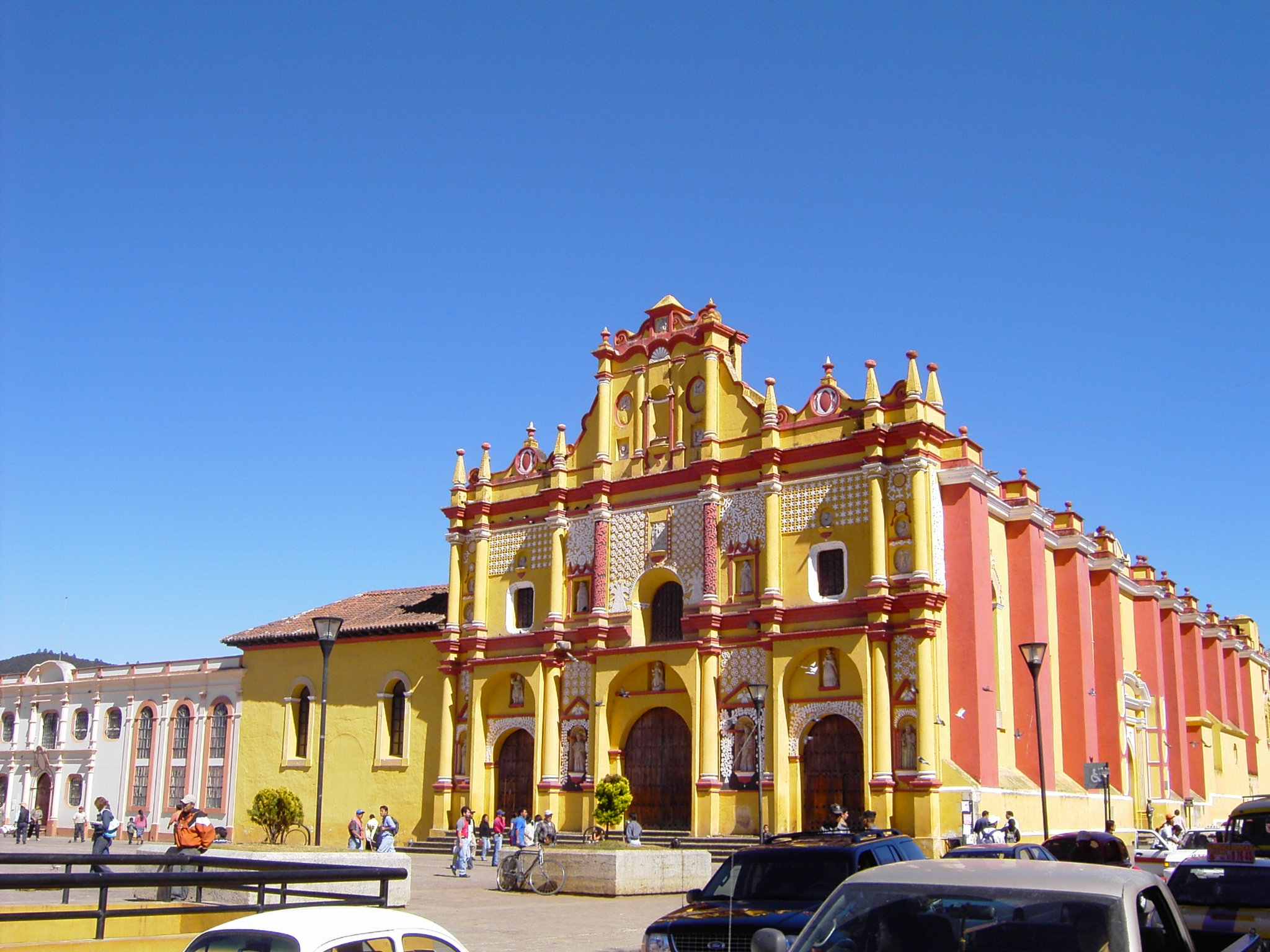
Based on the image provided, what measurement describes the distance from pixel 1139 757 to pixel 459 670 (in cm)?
2088

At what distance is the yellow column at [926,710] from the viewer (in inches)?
1145

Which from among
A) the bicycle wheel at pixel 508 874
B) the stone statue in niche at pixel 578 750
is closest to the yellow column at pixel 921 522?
the stone statue in niche at pixel 578 750

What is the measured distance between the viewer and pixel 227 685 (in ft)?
150

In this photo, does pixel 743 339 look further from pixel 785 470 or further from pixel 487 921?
pixel 487 921

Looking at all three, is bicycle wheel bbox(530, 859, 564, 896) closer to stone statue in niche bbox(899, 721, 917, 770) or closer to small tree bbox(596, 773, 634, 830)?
small tree bbox(596, 773, 634, 830)

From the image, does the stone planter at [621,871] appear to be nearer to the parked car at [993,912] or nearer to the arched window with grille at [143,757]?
the parked car at [993,912]

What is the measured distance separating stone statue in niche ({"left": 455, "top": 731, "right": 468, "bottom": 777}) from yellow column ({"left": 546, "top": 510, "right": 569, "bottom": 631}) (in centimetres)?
475

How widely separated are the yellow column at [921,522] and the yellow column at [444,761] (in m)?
15.9

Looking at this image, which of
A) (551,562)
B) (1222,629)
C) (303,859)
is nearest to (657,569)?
(551,562)

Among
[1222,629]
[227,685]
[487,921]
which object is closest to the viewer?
[487,921]

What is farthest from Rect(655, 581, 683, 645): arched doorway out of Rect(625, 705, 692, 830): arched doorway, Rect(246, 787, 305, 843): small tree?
Rect(246, 787, 305, 843): small tree

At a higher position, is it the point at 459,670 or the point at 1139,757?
the point at 459,670

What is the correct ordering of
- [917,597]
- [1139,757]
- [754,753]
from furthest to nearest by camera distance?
[1139,757]
[754,753]
[917,597]

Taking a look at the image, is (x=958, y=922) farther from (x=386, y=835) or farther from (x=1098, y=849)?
(x=386, y=835)
